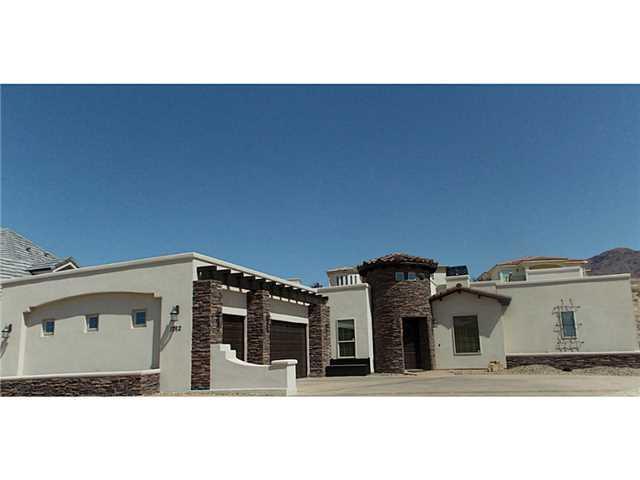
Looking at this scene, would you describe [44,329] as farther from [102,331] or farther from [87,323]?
[102,331]

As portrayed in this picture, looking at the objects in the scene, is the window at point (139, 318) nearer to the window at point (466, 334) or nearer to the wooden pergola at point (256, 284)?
the wooden pergola at point (256, 284)

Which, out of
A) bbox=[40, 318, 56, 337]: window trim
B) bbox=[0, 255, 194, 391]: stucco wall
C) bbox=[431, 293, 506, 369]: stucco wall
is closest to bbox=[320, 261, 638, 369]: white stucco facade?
bbox=[431, 293, 506, 369]: stucco wall

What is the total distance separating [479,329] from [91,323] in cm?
1407

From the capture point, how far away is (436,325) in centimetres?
2156

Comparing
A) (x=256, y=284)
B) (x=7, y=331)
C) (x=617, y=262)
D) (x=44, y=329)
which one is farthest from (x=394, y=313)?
(x=617, y=262)

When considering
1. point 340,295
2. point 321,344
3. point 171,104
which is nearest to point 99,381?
point 171,104

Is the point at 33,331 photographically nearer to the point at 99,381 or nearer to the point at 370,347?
the point at 99,381

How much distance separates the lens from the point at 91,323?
15.1 meters

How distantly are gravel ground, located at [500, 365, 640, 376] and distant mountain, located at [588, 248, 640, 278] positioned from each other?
62.6 m

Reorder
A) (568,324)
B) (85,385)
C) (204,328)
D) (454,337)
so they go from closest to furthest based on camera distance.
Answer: (85,385) < (204,328) < (568,324) < (454,337)

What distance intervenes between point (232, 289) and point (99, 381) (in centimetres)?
418

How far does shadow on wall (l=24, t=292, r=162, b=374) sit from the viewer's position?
14.2 m

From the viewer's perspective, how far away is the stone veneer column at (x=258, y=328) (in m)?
15.4
